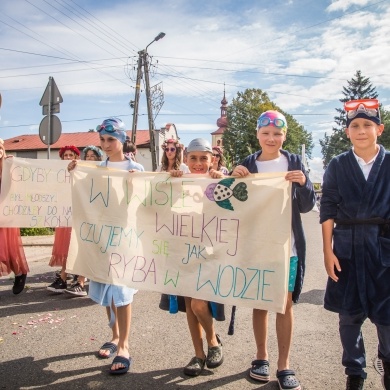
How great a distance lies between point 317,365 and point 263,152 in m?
1.68

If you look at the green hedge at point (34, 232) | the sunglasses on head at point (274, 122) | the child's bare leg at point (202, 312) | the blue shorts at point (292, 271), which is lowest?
the green hedge at point (34, 232)

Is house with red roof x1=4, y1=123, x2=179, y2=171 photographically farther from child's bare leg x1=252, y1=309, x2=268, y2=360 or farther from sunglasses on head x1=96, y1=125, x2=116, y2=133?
child's bare leg x1=252, y1=309, x2=268, y2=360

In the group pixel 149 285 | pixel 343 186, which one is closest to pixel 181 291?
pixel 149 285

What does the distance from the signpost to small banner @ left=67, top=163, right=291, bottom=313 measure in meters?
4.36

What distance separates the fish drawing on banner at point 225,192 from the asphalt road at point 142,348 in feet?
4.14

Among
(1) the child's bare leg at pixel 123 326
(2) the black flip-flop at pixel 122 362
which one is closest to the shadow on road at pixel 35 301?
(1) the child's bare leg at pixel 123 326

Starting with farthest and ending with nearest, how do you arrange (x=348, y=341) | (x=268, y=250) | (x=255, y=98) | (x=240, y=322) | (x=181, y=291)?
(x=255, y=98) < (x=240, y=322) < (x=181, y=291) < (x=268, y=250) < (x=348, y=341)

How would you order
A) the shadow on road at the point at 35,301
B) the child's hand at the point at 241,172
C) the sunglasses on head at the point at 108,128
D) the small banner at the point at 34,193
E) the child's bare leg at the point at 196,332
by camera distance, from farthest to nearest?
the small banner at the point at 34,193
the shadow on road at the point at 35,301
the sunglasses on head at the point at 108,128
the child's bare leg at the point at 196,332
the child's hand at the point at 241,172

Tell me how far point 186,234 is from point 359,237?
1218mm

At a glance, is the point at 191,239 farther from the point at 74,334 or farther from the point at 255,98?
the point at 255,98

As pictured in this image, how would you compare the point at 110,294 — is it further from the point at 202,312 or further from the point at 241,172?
the point at 241,172

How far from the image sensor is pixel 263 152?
9.66ft

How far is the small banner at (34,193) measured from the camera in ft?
15.5

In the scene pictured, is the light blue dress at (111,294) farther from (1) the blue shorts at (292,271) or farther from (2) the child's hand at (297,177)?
(2) the child's hand at (297,177)
